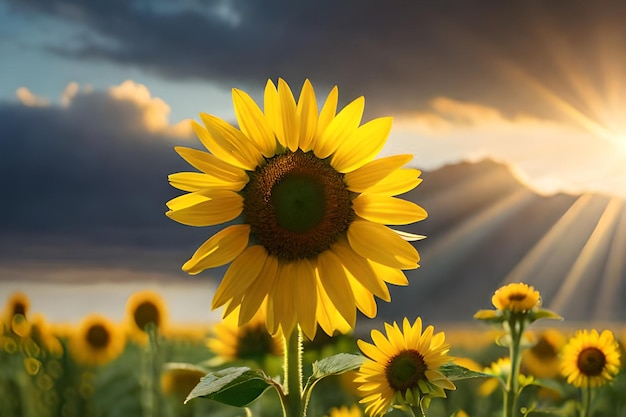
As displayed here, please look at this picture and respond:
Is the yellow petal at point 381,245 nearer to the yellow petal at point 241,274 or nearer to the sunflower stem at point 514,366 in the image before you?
the yellow petal at point 241,274

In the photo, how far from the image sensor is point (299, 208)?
2066mm

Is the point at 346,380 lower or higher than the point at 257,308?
lower

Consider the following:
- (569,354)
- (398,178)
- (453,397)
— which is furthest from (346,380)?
(398,178)

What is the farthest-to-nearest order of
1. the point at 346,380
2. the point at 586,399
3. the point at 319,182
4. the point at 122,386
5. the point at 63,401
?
the point at 122,386, the point at 63,401, the point at 346,380, the point at 586,399, the point at 319,182

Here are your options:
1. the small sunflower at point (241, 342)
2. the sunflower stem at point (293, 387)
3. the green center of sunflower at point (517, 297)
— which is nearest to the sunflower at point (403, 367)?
the sunflower stem at point (293, 387)

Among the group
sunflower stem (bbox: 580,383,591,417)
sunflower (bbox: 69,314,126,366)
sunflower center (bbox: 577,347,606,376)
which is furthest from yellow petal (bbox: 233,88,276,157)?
sunflower (bbox: 69,314,126,366)

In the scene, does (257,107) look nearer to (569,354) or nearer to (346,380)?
(569,354)

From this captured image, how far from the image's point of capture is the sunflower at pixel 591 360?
335cm

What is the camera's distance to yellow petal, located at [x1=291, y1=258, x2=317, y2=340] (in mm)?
1935

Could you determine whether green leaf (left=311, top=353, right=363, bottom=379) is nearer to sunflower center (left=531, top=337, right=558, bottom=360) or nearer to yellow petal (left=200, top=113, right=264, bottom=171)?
yellow petal (left=200, top=113, right=264, bottom=171)

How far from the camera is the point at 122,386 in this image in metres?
5.92

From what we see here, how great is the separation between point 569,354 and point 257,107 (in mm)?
2223

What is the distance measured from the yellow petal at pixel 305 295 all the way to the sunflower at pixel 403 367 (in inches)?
6.8

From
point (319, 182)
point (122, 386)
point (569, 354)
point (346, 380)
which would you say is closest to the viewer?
point (319, 182)
